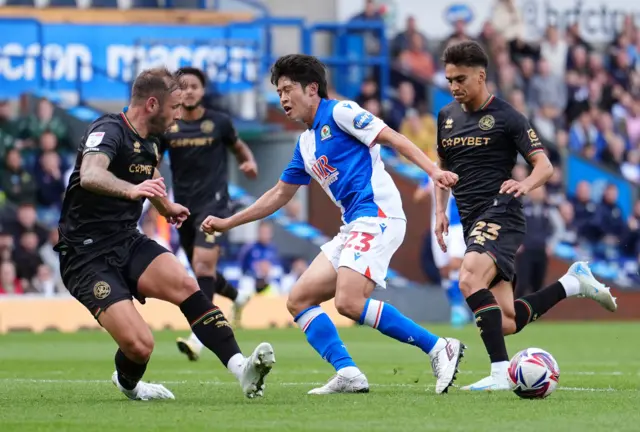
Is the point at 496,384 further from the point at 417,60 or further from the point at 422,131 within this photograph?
the point at 417,60

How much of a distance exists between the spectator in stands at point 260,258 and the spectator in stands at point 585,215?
591 cm

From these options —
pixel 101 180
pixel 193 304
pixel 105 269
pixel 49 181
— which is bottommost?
pixel 49 181

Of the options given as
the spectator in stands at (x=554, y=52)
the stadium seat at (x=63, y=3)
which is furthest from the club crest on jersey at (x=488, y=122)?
the spectator in stands at (x=554, y=52)

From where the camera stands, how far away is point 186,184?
44.5 ft

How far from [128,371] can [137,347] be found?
25cm

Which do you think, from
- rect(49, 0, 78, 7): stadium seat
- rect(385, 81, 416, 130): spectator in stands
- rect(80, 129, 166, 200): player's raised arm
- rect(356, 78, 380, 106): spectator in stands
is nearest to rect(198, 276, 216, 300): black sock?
rect(80, 129, 166, 200): player's raised arm

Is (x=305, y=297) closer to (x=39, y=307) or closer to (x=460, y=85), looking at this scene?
(x=460, y=85)

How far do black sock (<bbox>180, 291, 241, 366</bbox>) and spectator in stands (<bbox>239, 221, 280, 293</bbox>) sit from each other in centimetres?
1240

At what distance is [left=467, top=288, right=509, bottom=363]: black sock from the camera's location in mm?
9070

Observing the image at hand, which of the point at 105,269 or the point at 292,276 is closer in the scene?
the point at 105,269

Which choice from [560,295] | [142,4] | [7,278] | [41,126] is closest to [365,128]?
[560,295]

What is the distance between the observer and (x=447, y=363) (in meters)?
8.94

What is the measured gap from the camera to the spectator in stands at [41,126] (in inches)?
866

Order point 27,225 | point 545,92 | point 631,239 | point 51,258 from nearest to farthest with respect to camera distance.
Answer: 1. point 51,258
2. point 27,225
3. point 631,239
4. point 545,92
